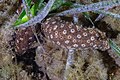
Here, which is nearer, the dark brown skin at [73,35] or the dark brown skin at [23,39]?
the dark brown skin at [73,35]

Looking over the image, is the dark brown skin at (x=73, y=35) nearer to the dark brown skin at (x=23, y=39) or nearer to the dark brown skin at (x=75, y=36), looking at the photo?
the dark brown skin at (x=75, y=36)

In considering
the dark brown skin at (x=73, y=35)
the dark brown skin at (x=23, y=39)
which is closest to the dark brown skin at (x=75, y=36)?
the dark brown skin at (x=73, y=35)

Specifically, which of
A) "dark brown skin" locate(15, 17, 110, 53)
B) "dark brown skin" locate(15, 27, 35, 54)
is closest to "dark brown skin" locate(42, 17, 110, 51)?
"dark brown skin" locate(15, 17, 110, 53)

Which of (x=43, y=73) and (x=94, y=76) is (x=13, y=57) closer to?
(x=43, y=73)

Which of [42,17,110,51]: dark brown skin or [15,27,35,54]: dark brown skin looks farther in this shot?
[15,27,35,54]: dark brown skin

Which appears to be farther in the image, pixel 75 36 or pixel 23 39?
pixel 23 39

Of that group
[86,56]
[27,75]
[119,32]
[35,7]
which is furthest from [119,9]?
[27,75]

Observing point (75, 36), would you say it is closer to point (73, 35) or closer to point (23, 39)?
point (73, 35)

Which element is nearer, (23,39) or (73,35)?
(73,35)

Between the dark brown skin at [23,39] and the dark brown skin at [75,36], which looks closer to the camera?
the dark brown skin at [75,36]

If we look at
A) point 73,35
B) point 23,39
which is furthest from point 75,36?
point 23,39

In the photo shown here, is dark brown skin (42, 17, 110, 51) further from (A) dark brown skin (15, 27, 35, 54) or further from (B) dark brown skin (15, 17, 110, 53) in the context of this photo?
(A) dark brown skin (15, 27, 35, 54)
